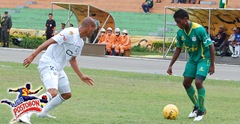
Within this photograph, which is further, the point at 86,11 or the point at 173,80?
the point at 86,11

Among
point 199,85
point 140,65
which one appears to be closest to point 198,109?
point 199,85

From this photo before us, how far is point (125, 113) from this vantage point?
1292cm

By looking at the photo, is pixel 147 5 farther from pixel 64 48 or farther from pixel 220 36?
pixel 64 48

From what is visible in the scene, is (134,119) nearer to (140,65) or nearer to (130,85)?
(130,85)

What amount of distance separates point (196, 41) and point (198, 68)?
18.8 inches

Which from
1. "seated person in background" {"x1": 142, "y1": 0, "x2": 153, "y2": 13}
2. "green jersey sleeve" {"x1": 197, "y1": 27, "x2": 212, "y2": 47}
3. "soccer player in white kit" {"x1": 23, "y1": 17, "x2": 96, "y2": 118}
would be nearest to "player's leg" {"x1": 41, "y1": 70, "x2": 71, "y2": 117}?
"soccer player in white kit" {"x1": 23, "y1": 17, "x2": 96, "y2": 118}

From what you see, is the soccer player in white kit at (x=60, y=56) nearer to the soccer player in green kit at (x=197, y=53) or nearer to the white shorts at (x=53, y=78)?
the white shorts at (x=53, y=78)

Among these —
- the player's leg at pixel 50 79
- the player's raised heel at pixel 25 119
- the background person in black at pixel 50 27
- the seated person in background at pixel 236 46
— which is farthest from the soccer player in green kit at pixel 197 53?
the background person in black at pixel 50 27

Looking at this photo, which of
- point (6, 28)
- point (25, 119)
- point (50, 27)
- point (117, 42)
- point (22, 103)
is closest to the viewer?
point (22, 103)

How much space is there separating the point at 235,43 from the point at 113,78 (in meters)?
12.0

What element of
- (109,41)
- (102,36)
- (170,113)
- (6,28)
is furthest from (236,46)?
(170,113)

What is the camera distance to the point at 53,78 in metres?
11.1

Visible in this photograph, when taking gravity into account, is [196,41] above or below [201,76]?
above

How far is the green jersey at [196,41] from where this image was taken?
1218 centimetres
